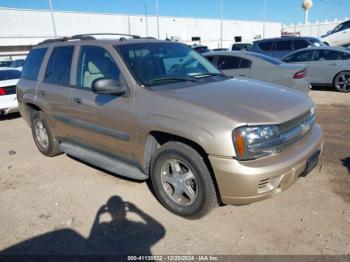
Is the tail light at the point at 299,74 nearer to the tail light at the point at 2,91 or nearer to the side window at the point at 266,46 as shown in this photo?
the tail light at the point at 2,91

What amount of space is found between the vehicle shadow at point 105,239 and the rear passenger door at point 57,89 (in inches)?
68.4

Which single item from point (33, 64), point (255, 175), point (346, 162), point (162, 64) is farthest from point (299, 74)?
point (33, 64)

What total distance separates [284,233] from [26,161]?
4315 millimetres

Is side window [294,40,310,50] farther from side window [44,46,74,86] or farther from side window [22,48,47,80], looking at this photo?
side window [44,46,74,86]

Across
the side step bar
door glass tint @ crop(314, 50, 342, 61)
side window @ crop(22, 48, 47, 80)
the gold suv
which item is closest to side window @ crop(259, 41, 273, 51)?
door glass tint @ crop(314, 50, 342, 61)

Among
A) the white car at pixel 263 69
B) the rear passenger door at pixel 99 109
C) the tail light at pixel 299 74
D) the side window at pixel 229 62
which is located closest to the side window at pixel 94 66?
the rear passenger door at pixel 99 109

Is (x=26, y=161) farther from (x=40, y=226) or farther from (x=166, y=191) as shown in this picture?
(x=166, y=191)

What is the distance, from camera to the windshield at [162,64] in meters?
3.72

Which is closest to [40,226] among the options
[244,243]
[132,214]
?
[132,214]

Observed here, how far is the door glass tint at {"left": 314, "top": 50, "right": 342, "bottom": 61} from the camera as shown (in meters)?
10.5

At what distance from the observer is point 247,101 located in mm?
3227

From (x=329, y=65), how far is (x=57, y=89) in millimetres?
9208

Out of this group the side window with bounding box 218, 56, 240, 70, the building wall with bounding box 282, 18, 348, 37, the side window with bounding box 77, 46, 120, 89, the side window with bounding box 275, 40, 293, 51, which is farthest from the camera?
the building wall with bounding box 282, 18, 348, 37

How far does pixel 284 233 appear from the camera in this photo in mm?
3105
